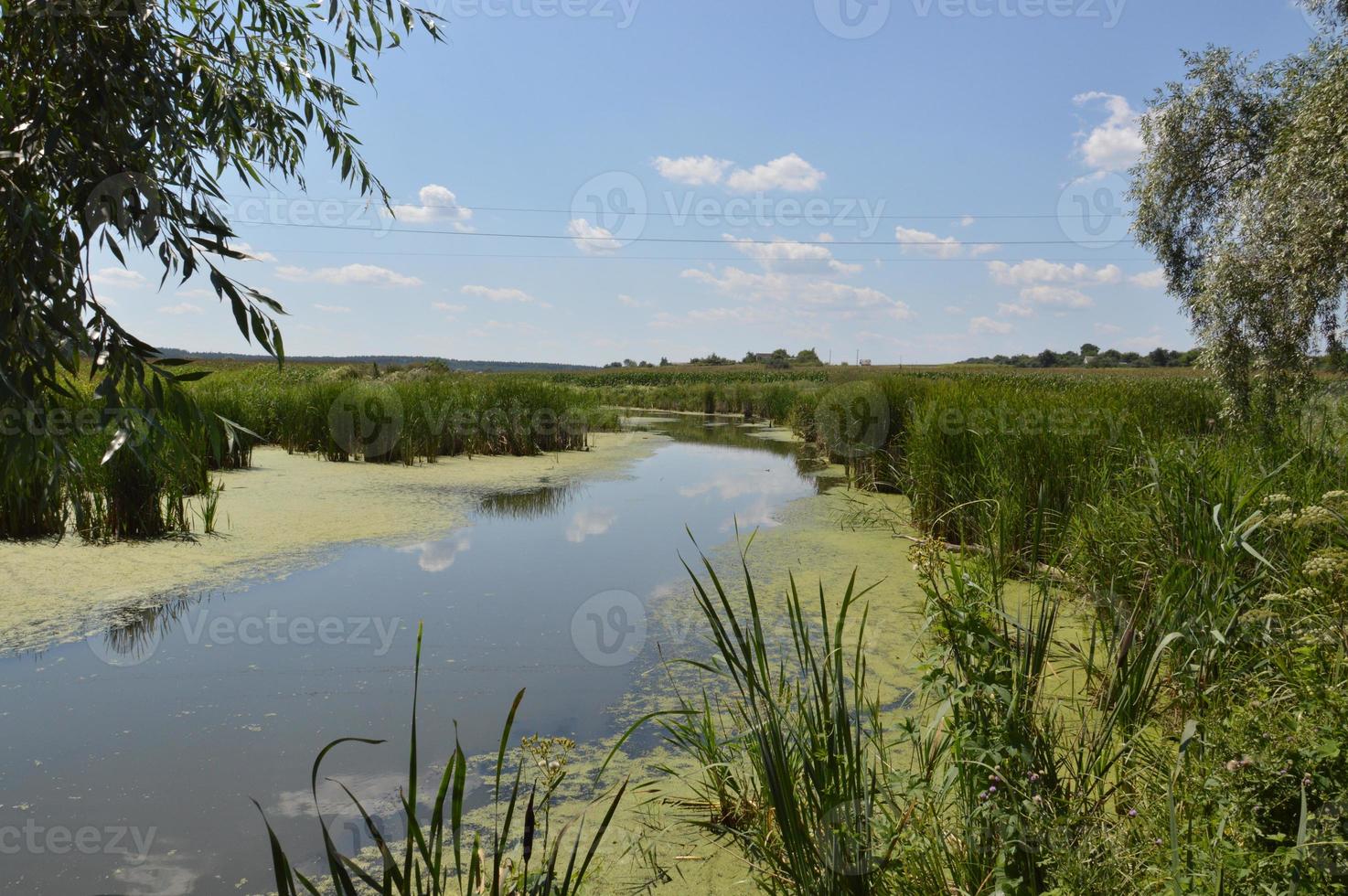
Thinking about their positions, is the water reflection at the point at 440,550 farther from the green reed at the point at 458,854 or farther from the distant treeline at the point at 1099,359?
the distant treeline at the point at 1099,359

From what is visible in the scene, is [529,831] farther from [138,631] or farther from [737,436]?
[737,436]

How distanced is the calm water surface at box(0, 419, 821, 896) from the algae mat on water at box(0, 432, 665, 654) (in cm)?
32

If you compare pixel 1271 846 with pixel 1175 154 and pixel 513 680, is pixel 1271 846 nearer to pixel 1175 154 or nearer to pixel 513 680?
pixel 513 680

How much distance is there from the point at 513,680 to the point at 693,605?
1.59 m

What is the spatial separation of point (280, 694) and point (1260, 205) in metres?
11.0

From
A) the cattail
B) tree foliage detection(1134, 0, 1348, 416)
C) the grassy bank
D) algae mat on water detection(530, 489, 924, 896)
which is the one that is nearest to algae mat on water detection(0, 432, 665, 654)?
the grassy bank

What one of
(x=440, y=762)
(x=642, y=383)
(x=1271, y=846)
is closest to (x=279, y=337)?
(x=440, y=762)

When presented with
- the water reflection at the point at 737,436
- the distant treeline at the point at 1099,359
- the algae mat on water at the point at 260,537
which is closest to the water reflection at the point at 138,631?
the algae mat on water at the point at 260,537

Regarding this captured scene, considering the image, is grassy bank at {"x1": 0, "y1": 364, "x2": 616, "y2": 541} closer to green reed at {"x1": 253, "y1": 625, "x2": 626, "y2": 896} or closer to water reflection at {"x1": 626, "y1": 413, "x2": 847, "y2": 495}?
green reed at {"x1": 253, "y1": 625, "x2": 626, "y2": 896}

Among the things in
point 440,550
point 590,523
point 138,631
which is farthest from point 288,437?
point 138,631

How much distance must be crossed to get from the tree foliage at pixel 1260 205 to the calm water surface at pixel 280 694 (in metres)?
7.05

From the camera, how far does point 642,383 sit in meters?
42.1

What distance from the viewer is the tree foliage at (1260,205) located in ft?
24.4

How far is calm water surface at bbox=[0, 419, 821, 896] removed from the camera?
2.35 meters
